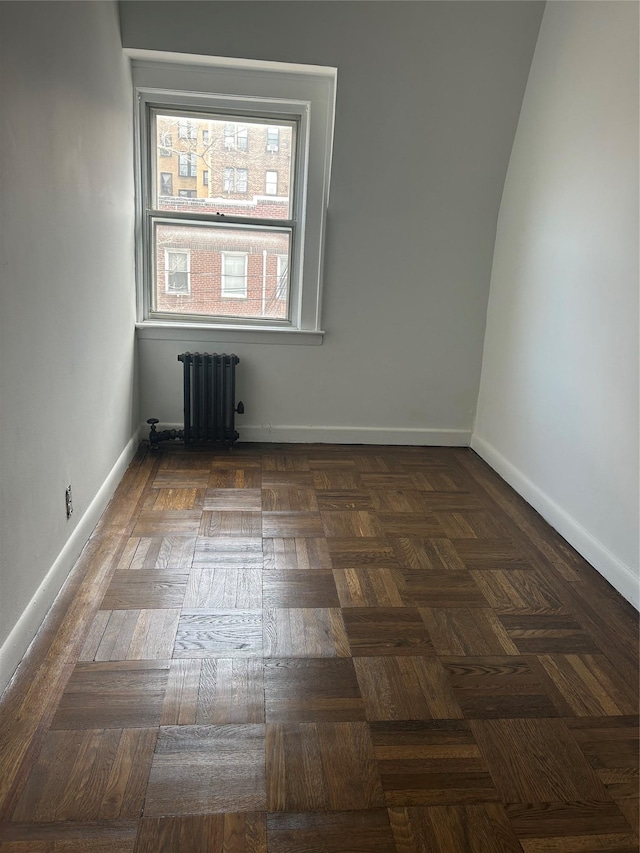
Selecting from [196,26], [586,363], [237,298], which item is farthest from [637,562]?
[196,26]

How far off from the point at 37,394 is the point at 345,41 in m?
2.67

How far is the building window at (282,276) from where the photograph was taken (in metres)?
3.79

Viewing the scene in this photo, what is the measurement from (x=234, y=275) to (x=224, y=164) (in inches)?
26.1

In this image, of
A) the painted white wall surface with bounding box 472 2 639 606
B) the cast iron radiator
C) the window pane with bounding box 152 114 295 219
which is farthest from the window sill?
the painted white wall surface with bounding box 472 2 639 606

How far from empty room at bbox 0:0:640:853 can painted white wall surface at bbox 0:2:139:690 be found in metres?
0.02

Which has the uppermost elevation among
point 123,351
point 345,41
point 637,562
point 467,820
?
point 345,41

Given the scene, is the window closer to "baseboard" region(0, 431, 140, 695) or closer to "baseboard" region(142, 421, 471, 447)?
"baseboard" region(142, 421, 471, 447)

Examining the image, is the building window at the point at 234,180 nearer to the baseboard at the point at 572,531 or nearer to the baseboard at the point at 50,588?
the baseboard at the point at 50,588

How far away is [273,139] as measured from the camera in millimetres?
3594

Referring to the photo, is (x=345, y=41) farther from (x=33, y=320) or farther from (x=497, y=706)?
(x=497, y=706)

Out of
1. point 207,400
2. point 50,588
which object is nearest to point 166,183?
point 207,400

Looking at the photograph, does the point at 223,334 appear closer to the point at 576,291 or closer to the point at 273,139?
the point at 273,139

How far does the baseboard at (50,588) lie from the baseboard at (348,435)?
1095mm

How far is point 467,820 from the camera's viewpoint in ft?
4.36
